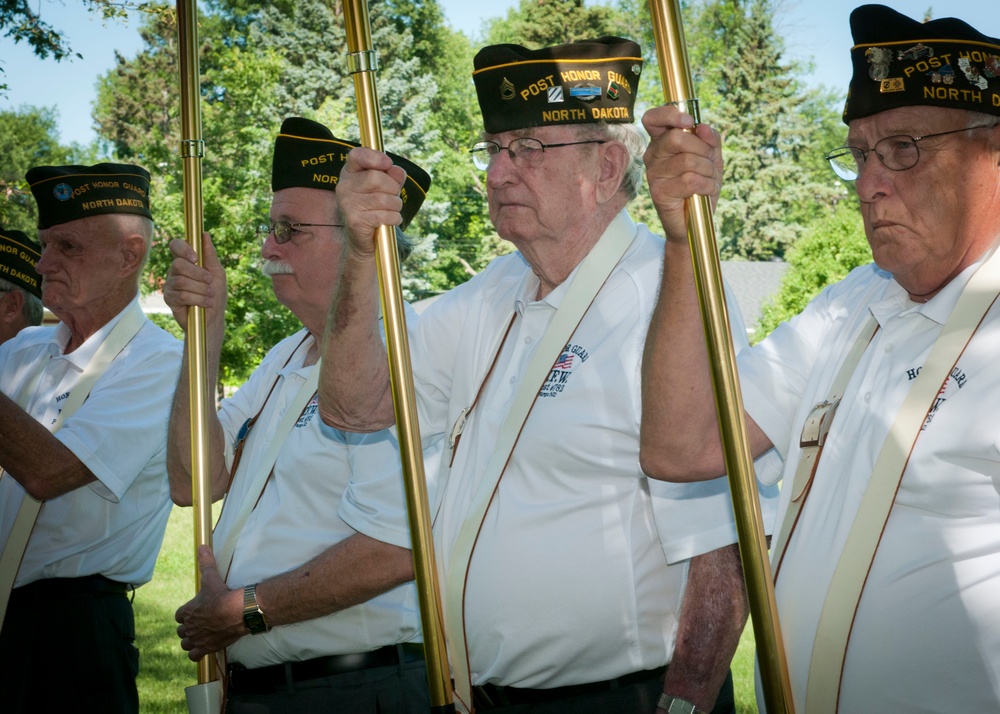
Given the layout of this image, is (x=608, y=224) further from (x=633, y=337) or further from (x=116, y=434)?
(x=116, y=434)

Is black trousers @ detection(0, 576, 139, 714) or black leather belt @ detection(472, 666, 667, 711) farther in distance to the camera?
black trousers @ detection(0, 576, 139, 714)

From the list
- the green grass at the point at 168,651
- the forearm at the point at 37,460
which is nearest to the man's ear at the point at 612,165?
the forearm at the point at 37,460

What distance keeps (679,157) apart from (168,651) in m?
7.08

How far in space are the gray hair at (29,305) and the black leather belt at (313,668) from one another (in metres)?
3.38

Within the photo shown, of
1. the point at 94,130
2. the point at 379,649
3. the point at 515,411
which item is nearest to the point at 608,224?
the point at 515,411

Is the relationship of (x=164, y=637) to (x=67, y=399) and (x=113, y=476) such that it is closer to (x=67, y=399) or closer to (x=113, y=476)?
(x=67, y=399)

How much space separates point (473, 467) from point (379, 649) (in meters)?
0.82

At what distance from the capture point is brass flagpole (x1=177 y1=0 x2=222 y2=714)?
276 centimetres

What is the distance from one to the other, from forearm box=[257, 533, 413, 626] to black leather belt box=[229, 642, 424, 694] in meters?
0.20

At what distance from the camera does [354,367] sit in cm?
301

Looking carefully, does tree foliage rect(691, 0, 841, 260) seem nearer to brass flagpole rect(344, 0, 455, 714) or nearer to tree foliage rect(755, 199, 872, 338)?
tree foliage rect(755, 199, 872, 338)

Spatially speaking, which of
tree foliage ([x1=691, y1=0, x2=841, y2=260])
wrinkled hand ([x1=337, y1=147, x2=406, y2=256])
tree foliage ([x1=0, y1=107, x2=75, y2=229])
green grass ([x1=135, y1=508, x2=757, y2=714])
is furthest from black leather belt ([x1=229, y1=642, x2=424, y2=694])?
tree foliage ([x1=691, y1=0, x2=841, y2=260])

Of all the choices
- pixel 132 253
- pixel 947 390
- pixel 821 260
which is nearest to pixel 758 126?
pixel 821 260

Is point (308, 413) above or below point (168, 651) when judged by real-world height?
above
